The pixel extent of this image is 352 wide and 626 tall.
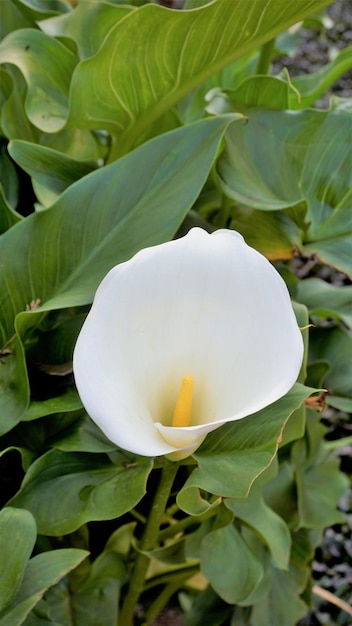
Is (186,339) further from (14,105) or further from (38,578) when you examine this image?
(14,105)

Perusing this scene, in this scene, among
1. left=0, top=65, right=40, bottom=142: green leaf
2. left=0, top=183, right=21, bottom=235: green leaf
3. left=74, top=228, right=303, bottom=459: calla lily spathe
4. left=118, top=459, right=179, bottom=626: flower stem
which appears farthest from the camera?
left=0, top=65, right=40, bottom=142: green leaf

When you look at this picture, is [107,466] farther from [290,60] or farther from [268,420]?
[290,60]

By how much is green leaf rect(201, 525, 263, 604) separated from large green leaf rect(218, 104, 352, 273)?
0.30m

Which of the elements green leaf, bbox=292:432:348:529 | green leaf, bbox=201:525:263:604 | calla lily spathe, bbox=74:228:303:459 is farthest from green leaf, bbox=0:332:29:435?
green leaf, bbox=292:432:348:529

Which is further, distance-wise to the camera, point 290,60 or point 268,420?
point 290,60

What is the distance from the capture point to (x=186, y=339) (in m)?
0.45

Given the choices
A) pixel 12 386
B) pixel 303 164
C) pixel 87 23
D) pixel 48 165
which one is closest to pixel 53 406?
pixel 12 386

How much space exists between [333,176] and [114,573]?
0.45m

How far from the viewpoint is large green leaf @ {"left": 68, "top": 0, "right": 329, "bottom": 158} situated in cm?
57

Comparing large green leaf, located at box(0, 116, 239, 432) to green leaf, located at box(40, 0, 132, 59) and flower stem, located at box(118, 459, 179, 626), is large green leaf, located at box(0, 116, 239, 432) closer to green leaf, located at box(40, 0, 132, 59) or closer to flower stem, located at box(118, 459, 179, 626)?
flower stem, located at box(118, 459, 179, 626)

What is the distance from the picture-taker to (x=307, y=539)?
2.60 feet

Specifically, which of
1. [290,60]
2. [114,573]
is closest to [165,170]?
[114,573]

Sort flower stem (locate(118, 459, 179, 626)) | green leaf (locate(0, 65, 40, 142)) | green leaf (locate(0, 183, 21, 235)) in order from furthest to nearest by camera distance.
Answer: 1. green leaf (locate(0, 65, 40, 142))
2. green leaf (locate(0, 183, 21, 235))
3. flower stem (locate(118, 459, 179, 626))

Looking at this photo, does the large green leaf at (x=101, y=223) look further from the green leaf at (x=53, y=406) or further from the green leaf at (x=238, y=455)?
the green leaf at (x=238, y=455)
